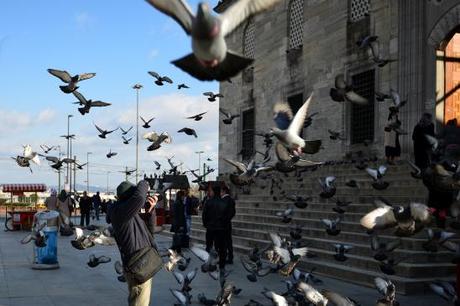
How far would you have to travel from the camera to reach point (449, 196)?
35.8ft

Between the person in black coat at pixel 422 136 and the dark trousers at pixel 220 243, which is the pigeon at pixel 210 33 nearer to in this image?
the dark trousers at pixel 220 243

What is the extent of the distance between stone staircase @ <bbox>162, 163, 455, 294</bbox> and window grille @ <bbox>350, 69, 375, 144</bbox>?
1.60 metres

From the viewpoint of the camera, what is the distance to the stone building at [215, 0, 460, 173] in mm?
17344

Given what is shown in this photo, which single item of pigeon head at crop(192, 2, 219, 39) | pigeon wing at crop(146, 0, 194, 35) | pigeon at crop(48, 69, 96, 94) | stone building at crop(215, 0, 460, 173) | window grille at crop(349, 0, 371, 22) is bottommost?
pigeon head at crop(192, 2, 219, 39)

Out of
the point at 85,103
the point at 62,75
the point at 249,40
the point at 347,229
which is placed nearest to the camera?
the point at 62,75

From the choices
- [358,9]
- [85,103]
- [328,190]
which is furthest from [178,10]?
[358,9]

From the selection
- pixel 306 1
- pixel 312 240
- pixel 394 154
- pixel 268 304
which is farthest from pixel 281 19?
pixel 268 304

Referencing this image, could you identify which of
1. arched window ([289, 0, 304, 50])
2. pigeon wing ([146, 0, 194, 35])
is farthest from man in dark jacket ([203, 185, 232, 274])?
arched window ([289, 0, 304, 50])

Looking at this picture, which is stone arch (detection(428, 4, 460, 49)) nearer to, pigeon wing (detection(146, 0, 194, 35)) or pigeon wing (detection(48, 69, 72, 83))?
pigeon wing (detection(48, 69, 72, 83))

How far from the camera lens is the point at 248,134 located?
3117 centimetres

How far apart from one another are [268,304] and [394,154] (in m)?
8.47

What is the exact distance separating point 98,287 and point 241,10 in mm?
8828

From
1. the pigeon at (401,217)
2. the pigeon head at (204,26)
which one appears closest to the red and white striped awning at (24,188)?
the pigeon at (401,217)

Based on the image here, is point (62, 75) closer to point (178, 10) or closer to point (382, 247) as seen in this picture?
point (382, 247)
